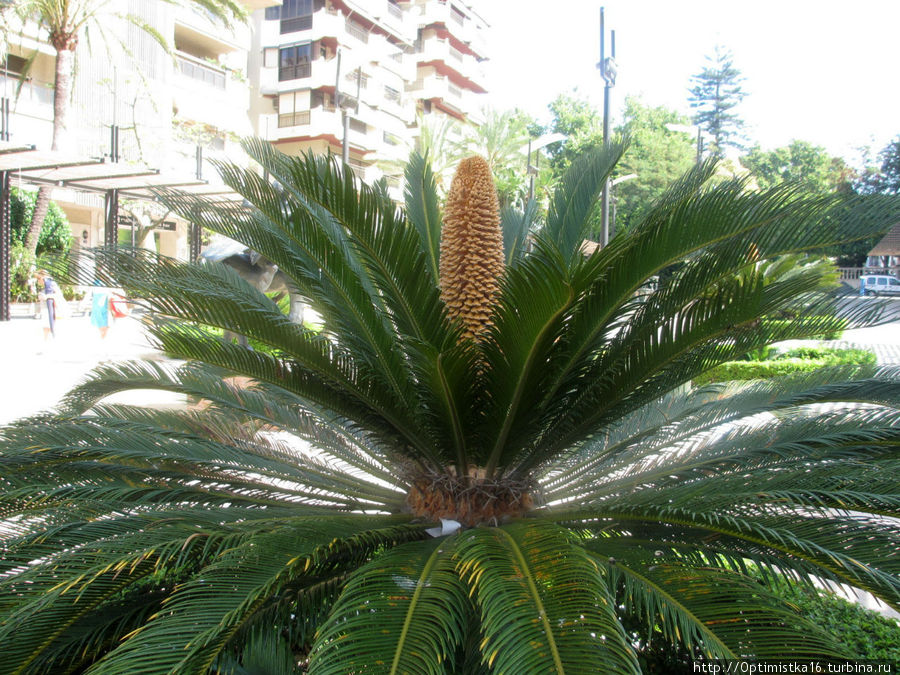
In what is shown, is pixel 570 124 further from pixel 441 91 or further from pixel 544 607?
pixel 544 607

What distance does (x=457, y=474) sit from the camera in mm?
3244

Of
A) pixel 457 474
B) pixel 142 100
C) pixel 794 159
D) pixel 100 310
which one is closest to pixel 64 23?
pixel 100 310

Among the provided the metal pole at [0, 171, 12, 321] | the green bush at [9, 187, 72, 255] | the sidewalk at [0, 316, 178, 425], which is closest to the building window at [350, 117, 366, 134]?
the green bush at [9, 187, 72, 255]

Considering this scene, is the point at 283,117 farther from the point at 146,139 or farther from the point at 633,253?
the point at 633,253

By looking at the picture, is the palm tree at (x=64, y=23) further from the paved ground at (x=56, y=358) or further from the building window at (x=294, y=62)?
the building window at (x=294, y=62)

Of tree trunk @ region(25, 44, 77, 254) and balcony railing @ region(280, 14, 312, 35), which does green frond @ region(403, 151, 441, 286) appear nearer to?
tree trunk @ region(25, 44, 77, 254)

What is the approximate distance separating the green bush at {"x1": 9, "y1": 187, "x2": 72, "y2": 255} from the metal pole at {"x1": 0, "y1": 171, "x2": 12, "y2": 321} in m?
6.43

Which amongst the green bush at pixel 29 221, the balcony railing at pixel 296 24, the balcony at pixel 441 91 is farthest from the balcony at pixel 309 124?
the green bush at pixel 29 221

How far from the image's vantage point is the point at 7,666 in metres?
2.44

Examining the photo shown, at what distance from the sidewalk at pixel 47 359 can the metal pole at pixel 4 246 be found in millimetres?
493

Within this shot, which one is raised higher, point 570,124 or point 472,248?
point 570,124

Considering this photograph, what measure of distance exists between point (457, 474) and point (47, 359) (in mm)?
12460

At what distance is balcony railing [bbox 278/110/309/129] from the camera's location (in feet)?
126

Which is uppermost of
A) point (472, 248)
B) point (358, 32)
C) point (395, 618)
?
point (358, 32)
